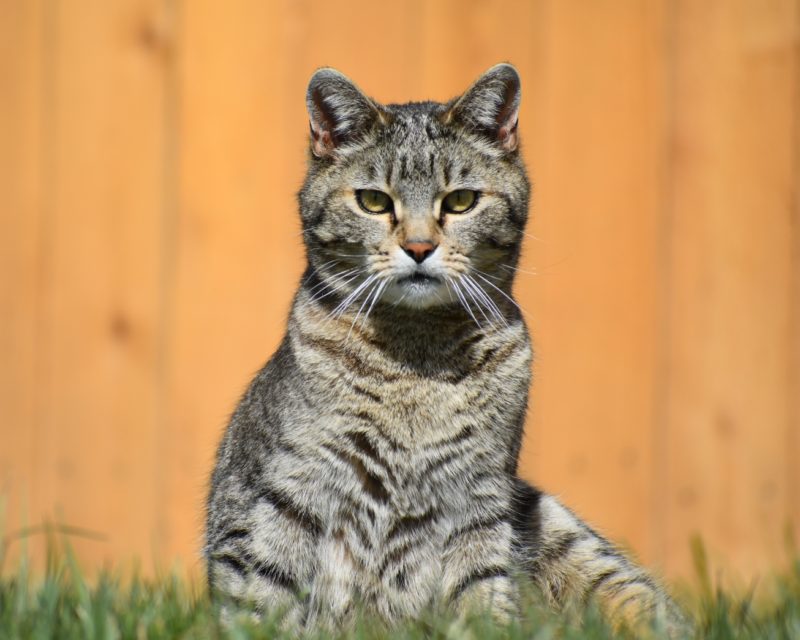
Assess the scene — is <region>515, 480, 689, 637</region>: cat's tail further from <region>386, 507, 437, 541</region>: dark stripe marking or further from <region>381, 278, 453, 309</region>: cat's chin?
<region>381, 278, 453, 309</region>: cat's chin

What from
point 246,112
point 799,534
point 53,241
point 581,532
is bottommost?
point 799,534

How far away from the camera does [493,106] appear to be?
2.59m

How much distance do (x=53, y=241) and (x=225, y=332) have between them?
0.53m

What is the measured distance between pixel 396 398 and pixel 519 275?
3.16 feet

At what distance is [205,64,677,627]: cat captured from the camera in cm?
242

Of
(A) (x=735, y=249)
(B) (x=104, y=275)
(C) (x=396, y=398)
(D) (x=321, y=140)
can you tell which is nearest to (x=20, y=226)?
(B) (x=104, y=275)

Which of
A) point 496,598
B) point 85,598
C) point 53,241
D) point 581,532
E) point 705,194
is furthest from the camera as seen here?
point 705,194

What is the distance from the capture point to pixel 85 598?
7.01ft

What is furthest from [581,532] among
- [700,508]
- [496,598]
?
[700,508]

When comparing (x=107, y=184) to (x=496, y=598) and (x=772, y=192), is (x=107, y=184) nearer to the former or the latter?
(x=496, y=598)

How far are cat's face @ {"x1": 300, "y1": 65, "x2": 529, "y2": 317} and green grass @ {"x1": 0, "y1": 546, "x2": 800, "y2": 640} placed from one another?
65 cm

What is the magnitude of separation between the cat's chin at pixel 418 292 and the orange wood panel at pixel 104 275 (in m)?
1.19

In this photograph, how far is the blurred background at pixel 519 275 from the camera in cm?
339

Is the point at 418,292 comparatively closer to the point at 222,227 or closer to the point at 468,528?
the point at 468,528
